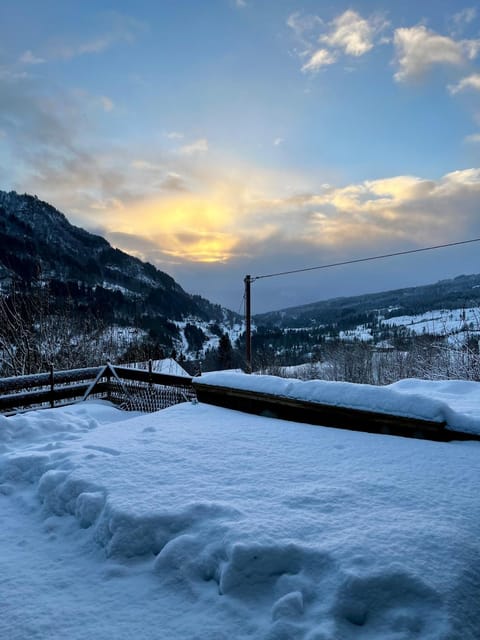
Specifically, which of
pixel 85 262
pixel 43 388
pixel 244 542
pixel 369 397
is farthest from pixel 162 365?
pixel 85 262

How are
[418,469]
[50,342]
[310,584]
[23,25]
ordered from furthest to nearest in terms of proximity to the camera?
[50,342]
[23,25]
[418,469]
[310,584]

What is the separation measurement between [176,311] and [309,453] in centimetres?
11651

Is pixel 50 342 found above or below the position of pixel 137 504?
above

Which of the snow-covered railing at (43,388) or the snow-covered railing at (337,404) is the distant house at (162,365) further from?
the snow-covered railing at (337,404)

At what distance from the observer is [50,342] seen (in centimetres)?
1435

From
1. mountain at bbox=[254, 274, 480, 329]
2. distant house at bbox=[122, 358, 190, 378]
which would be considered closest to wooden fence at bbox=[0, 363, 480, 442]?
distant house at bbox=[122, 358, 190, 378]

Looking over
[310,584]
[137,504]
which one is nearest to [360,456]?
[310,584]

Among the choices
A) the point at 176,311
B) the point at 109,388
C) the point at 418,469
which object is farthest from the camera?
the point at 176,311

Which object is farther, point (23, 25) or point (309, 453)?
point (23, 25)

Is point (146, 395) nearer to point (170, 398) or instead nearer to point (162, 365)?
point (170, 398)

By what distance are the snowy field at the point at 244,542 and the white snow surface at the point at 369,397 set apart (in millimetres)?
256

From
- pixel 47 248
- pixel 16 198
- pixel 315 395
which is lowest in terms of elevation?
pixel 315 395

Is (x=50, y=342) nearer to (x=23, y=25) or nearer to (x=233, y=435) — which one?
(x=23, y=25)

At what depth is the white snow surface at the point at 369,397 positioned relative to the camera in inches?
135
